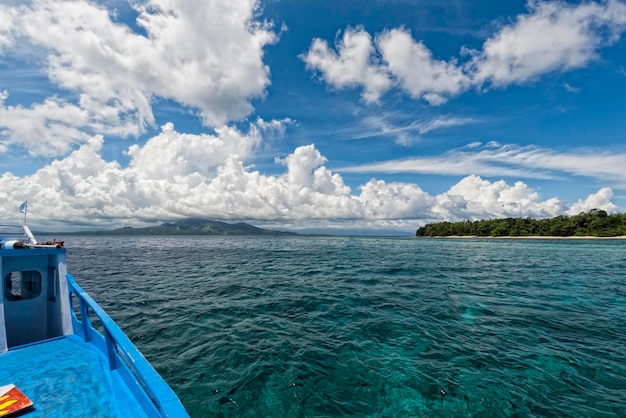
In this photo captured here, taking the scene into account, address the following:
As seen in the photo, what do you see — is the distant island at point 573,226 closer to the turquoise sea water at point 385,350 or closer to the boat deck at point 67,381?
the turquoise sea water at point 385,350

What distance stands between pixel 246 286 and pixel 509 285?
26.4 m

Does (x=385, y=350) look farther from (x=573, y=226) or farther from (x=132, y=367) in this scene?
(x=573, y=226)

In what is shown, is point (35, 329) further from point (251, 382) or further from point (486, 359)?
point (486, 359)

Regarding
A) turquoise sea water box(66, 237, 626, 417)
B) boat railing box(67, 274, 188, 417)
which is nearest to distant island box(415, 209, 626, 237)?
turquoise sea water box(66, 237, 626, 417)

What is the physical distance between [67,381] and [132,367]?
3632 millimetres

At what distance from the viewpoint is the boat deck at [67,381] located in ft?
21.1

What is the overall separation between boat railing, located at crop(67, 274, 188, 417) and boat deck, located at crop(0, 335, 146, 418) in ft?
0.96

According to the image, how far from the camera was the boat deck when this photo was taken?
6430 millimetres

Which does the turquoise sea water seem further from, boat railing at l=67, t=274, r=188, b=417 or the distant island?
the distant island

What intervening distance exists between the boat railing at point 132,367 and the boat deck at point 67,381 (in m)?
0.29

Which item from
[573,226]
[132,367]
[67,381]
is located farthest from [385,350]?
[573,226]

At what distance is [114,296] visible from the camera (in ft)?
74.1

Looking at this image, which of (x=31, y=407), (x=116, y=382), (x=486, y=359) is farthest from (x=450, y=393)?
(x=31, y=407)

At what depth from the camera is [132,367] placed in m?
5.93
